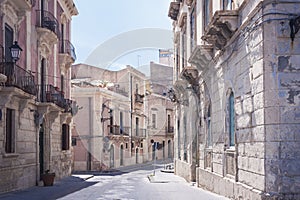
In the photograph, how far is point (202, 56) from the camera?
46.3 ft

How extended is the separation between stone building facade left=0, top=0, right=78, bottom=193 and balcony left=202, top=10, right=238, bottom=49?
19.7ft

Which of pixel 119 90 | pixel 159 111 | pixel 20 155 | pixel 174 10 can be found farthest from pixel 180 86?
pixel 159 111

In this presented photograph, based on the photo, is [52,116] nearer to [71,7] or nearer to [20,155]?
[20,155]

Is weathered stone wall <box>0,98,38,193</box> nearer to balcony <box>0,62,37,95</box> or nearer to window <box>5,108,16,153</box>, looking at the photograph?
window <box>5,108,16,153</box>

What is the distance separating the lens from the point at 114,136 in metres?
37.6

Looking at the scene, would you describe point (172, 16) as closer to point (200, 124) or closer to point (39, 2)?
point (39, 2)

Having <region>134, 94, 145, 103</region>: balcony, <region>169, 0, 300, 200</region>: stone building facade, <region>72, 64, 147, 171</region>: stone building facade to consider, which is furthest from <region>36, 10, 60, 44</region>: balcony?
<region>134, 94, 145, 103</region>: balcony

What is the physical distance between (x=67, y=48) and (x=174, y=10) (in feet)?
19.8

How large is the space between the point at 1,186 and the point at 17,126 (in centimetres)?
242

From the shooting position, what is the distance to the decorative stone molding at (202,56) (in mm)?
13492

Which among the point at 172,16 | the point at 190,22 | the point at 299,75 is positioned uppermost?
the point at 172,16

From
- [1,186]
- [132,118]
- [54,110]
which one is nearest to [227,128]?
[1,186]

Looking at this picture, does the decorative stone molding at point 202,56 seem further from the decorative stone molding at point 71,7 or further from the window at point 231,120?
the decorative stone molding at point 71,7

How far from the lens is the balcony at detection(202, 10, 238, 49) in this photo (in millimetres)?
10016
